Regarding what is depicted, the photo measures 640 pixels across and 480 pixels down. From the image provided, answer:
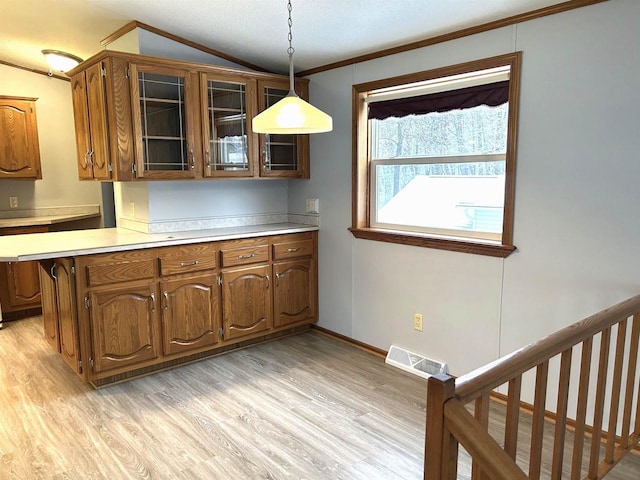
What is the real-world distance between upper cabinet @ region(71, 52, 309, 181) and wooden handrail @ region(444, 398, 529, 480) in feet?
9.02

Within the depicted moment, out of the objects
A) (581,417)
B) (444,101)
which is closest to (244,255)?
(444,101)

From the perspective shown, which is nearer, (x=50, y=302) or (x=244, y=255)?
(x=50, y=302)

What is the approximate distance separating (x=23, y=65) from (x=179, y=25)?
253 cm

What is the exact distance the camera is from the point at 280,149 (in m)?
3.98

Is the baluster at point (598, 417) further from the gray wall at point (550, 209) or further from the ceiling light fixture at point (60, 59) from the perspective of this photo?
the ceiling light fixture at point (60, 59)

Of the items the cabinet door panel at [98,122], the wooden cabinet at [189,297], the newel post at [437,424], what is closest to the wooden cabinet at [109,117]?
the cabinet door panel at [98,122]

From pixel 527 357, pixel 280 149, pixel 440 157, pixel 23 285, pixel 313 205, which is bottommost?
pixel 23 285

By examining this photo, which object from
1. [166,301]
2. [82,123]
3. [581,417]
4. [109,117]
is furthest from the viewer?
[82,123]

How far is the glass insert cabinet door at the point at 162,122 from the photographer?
325 cm

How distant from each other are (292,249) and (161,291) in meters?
1.13

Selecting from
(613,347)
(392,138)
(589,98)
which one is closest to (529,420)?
(613,347)

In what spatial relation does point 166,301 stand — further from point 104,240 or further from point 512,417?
point 512,417

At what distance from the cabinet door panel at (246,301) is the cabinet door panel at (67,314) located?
1.01 meters

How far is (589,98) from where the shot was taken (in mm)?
2436
